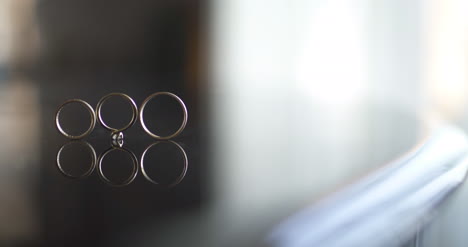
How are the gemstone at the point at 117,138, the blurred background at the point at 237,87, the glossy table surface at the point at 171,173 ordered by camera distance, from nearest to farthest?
the glossy table surface at the point at 171,173, the blurred background at the point at 237,87, the gemstone at the point at 117,138

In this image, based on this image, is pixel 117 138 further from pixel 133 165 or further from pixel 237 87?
pixel 237 87

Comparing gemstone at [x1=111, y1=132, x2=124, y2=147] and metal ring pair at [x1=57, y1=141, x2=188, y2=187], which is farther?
gemstone at [x1=111, y1=132, x2=124, y2=147]

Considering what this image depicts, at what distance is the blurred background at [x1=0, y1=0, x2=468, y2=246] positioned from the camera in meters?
0.53

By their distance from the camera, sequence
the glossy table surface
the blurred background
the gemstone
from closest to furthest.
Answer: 1. the glossy table surface
2. the blurred background
3. the gemstone

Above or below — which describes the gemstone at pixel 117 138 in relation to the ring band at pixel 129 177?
below

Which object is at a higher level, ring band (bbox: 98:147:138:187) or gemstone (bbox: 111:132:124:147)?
ring band (bbox: 98:147:138:187)

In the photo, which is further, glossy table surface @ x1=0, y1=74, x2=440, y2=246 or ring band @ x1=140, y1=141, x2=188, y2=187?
ring band @ x1=140, y1=141, x2=188, y2=187

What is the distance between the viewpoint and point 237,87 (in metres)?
0.98

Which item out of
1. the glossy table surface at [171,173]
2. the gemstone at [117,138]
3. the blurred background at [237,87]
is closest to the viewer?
the glossy table surface at [171,173]

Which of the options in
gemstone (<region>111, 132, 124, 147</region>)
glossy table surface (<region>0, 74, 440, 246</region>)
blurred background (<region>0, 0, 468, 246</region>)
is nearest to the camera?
glossy table surface (<region>0, 74, 440, 246</region>)

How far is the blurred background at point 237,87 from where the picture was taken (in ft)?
1.72

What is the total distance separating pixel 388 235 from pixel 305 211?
0.09 metres

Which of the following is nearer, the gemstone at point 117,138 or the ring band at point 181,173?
the ring band at point 181,173

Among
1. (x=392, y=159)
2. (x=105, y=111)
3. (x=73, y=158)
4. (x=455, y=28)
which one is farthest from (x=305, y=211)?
(x=455, y=28)
